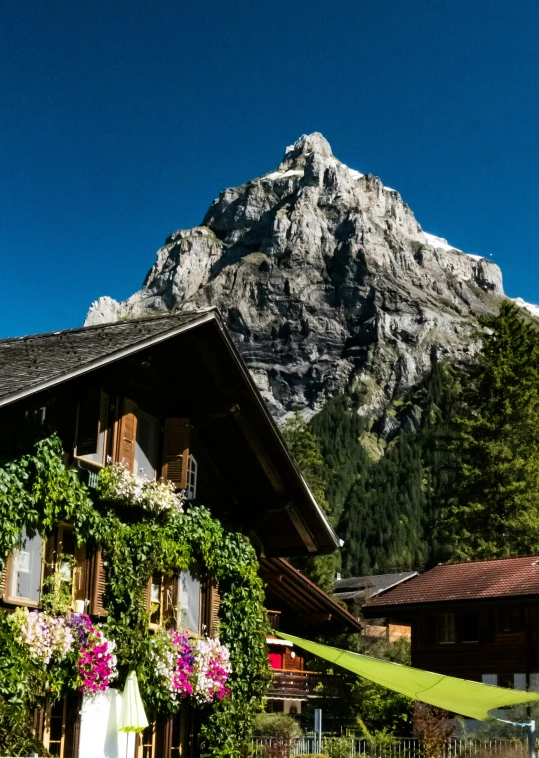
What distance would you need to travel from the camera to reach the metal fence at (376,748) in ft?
70.7

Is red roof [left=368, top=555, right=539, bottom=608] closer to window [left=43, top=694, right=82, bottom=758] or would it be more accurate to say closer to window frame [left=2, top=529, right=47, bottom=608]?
window [left=43, top=694, right=82, bottom=758]

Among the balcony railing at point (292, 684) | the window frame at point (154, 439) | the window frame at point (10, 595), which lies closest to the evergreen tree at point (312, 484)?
the balcony railing at point (292, 684)

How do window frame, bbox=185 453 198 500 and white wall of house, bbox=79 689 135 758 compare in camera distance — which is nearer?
white wall of house, bbox=79 689 135 758

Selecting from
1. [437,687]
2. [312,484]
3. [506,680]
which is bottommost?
[506,680]

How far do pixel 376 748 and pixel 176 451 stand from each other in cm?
1109

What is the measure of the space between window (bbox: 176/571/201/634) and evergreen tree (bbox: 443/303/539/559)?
2833 cm

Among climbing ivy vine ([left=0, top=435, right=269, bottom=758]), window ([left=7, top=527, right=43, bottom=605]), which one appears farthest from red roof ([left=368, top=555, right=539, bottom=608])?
window ([left=7, top=527, right=43, bottom=605])

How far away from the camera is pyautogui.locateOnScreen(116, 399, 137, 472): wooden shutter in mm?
15938

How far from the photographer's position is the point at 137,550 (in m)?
15.6

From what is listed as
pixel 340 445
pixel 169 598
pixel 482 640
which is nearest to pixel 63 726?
pixel 169 598

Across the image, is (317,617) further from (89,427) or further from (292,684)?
(89,427)

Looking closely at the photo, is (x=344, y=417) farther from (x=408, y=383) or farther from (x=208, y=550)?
(x=208, y=550)

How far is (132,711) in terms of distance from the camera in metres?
14.1

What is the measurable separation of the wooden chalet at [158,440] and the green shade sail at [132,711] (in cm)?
71
